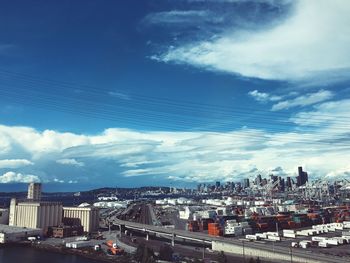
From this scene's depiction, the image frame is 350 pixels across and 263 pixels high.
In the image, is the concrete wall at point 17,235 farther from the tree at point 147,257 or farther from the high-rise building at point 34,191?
the high-rise building at point 34,191

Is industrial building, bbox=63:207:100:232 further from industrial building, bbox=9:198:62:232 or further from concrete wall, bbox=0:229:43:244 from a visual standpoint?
concrete wall, bbox=0:229:43:244

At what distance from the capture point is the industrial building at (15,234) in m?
15.8

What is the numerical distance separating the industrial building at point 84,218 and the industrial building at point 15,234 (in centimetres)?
218

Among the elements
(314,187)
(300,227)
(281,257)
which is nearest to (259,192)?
(314,187)

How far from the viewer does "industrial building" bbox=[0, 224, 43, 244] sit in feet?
51.9

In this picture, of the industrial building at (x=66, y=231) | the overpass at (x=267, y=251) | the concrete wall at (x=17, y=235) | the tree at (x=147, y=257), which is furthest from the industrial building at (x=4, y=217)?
the tree at (x=147, y=257)

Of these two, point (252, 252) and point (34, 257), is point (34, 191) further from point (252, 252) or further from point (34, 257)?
point (252, 252)

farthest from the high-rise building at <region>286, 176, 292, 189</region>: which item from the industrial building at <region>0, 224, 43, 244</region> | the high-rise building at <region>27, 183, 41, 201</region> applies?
the industrial building at <region>0, 224, 43, 244</region>

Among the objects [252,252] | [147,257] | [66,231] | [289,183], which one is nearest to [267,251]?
[252,252]

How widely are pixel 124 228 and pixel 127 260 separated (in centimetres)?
932

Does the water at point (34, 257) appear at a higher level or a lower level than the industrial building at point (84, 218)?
lower

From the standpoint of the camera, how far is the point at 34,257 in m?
12.8

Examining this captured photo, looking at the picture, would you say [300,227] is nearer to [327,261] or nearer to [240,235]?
[240,235]

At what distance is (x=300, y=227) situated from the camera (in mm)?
20125
